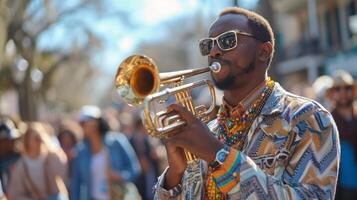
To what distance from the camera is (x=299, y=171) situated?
297 centimetres

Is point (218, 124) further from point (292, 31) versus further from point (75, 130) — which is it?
point (292, 31)

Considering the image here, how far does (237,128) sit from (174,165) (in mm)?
303

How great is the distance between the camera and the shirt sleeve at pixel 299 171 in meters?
2.88

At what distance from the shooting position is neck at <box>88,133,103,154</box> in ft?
26.7

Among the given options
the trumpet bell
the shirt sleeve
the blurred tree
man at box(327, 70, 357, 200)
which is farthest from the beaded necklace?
the blurred tree

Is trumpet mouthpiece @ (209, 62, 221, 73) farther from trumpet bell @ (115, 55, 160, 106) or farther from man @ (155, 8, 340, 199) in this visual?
trumpet bell @ (115, 55, 160, 106)

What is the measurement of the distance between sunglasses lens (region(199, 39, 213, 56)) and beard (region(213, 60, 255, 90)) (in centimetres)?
15

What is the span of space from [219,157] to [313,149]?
0.37 metres

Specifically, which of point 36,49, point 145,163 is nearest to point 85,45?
point 36,49

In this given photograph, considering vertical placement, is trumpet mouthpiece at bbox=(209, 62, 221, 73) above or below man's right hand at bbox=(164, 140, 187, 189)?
above

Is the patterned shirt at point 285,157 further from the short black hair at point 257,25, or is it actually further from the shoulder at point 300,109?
the short black hair at point 257,25

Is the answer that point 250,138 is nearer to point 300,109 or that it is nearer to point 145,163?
point 300,109

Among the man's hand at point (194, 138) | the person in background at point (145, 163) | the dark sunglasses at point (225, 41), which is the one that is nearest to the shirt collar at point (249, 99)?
the dark sunglasses at point (225, 41)

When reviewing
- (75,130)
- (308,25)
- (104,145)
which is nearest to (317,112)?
(104,145)
